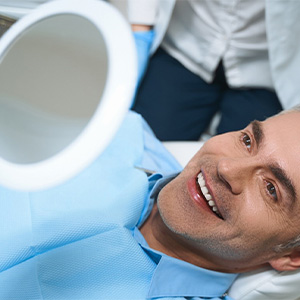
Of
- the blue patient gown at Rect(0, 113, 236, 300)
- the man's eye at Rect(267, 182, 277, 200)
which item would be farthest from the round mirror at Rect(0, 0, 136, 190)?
the man's eye at Rect(267, 182, 277, 200)

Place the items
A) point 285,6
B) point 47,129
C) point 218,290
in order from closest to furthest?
point 47,129, point 218,290, point 285,6

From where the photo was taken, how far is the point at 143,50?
128 centimetres

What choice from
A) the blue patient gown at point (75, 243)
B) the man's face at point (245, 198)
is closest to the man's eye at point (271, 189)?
the man's face at point (245, 198)

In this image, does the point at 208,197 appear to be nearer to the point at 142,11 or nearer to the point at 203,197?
the point at 203,197

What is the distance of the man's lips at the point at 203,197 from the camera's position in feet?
2.59

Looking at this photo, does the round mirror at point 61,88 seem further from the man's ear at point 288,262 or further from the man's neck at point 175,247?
the man's ear at point 288,262

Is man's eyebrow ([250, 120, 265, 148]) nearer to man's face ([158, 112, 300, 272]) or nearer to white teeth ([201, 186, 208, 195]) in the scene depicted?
man's face ([158, 112, 300, 272])

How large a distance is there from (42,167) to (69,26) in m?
0.22

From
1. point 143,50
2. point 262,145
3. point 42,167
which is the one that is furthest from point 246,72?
point 42,167

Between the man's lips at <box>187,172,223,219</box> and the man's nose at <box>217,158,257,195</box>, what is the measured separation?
0.19 ft

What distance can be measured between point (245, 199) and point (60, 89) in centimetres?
44

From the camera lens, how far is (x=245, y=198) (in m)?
0.75

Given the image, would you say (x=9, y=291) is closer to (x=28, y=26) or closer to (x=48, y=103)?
(x=48, y=103)

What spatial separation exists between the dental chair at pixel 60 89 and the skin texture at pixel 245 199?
358 mm
